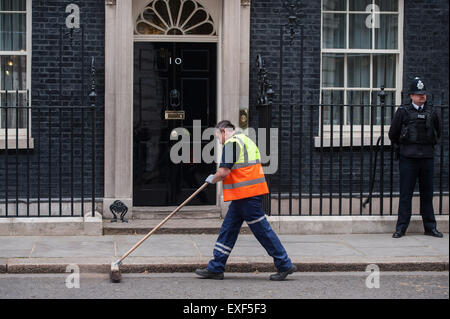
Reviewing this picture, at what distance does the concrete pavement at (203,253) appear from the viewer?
8.33 m

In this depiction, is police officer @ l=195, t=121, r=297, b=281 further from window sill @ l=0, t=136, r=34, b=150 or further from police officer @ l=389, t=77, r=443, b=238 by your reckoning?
window sill @ l=0, t=136, r=34, b=150

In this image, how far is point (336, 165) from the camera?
11.5 meters

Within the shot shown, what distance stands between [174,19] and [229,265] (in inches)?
173

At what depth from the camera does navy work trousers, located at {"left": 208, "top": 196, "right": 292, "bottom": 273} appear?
25.7 feet

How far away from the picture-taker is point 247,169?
25.7 feet

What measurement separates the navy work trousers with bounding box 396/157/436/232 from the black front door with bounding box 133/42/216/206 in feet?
9.28

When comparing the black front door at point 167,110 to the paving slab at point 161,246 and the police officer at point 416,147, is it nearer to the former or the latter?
the paving slab at point 161,246

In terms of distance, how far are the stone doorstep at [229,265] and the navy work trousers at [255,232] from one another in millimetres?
514

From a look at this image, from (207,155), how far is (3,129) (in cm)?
291

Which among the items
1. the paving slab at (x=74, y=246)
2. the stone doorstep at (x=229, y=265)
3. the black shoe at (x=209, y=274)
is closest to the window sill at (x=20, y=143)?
the paving slab at (x=74, y=246)

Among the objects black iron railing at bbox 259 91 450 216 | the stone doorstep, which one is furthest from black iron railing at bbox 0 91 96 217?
black iron railing at bbox 259 91 450 216

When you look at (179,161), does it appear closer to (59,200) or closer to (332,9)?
(59,200)

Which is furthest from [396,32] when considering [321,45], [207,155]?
[207,155]

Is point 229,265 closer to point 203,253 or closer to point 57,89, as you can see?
point 203,253
